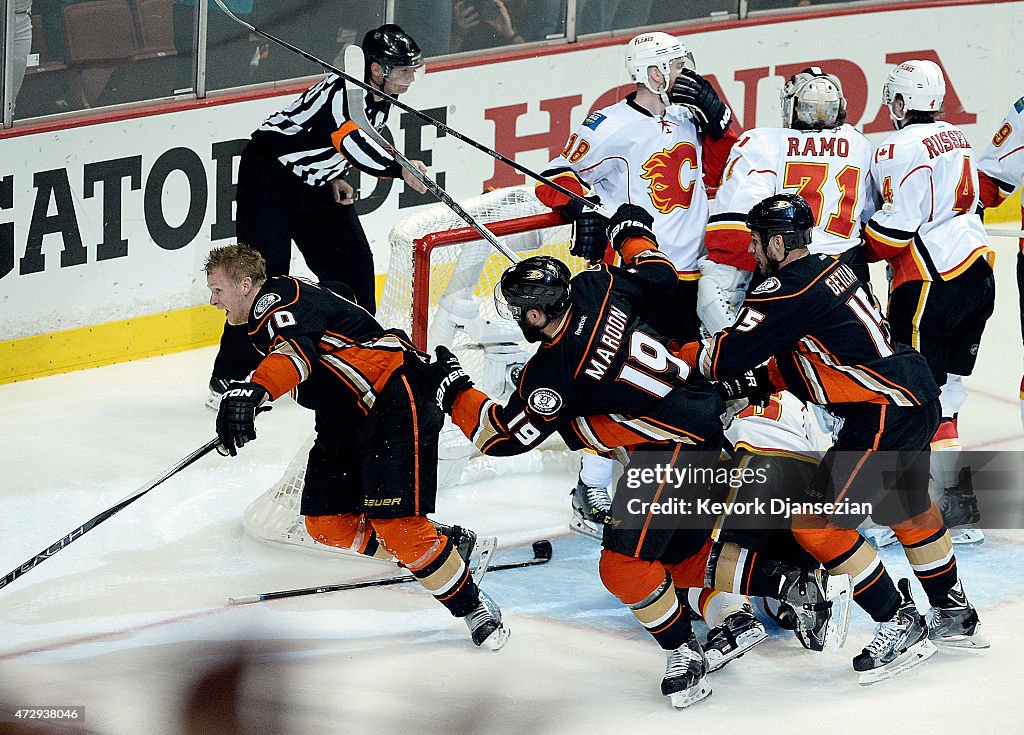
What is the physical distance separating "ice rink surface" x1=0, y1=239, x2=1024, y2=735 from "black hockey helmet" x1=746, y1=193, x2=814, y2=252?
0.96 meters

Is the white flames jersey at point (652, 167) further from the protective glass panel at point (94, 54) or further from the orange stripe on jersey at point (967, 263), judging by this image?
the protective glass panel at point (94, 54)

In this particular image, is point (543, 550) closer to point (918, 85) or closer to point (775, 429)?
point (775, 429)

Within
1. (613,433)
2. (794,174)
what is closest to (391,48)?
(794,174)

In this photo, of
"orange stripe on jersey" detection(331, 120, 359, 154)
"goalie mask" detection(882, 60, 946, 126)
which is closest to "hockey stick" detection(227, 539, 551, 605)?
"orange stripe on jersey" detection(331, 120, 359, 154)

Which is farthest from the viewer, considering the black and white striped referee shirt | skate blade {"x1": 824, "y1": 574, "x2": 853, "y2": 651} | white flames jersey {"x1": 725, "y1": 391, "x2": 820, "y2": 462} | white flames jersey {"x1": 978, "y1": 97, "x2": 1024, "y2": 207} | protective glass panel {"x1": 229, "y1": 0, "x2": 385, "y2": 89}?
protective glass panel {"x1": 229, "y1": 0, "x2": 385, "y2": 89}

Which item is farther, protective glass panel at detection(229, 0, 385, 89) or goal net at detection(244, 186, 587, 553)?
protective glass panel at detection(229, 0, 385, 89)

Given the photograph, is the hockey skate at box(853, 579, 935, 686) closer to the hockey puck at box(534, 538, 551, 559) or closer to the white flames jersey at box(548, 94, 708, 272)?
the hockey puck at box(534, 538, 551, 559)

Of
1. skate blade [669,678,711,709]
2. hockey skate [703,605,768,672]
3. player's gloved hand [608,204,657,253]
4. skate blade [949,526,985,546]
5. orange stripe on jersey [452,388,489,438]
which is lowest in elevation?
skate blade [949,526,985,546]

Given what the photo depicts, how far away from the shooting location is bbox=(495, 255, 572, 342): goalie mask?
130 inches

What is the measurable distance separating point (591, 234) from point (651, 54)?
0.52 meters

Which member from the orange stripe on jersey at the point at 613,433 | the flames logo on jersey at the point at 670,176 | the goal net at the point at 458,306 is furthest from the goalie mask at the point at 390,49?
the orange stripe on jersey at the point at 613,433

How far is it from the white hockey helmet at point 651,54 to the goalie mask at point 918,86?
608mm

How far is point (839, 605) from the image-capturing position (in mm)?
3562

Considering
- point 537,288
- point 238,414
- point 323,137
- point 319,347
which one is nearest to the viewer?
point 537,288
